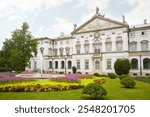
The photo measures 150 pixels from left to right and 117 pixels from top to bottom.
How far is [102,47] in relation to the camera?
36.9m

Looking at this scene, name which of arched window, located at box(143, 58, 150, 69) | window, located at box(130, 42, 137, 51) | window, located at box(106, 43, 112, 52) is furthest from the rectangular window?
arched window, located at box(143, 58, 150, 69)

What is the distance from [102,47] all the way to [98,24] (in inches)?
163

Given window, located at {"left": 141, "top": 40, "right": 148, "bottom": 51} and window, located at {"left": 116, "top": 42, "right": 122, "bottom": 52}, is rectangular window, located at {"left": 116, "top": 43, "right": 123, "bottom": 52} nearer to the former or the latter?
window, located at {"left": 116, "top": 42, "right": 122, "bottom": 52}

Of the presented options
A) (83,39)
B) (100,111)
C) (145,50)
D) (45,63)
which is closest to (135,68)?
(145,50)

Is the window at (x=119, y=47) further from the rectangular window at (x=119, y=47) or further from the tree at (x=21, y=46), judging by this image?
the tree at (x=21, y=46)

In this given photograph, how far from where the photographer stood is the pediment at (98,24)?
35.6 meters

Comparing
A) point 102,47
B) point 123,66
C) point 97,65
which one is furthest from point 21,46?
point 123,66

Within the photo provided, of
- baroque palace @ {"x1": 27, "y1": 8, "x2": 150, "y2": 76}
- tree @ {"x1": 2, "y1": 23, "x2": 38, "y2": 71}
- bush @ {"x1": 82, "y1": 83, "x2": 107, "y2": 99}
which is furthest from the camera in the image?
baroque palace @ {"x1": 27, "y1": 8, "x2": 150, "y2": 76}

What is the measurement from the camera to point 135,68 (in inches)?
1323

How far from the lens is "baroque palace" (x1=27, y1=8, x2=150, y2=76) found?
1319 inches

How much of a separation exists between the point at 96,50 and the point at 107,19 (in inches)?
228

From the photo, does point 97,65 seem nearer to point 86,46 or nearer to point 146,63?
point 86,46

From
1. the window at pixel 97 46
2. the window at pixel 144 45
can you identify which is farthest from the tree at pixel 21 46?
the window at pixel 144 45

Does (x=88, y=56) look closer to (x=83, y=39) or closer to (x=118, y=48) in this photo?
(x=83, y=39)
